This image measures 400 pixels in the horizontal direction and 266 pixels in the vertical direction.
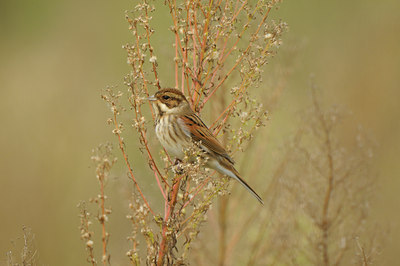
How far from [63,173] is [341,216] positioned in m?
4.28

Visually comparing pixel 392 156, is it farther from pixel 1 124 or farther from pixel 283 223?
pixel 1 124

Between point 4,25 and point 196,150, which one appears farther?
point 4,25

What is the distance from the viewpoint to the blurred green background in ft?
27.5

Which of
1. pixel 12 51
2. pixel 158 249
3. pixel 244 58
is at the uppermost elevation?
pixel 12 51

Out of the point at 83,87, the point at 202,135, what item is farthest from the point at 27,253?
the point at 83,87

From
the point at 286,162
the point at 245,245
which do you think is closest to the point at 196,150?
the point at 286,162

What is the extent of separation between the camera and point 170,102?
4934 millimetres

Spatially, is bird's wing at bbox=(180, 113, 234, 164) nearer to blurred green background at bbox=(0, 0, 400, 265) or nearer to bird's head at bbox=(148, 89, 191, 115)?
bird's head at bbox=(148, 89, 191, 115)

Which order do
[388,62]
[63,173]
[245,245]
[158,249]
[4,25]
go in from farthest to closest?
1. [4,25]
2. [388,62]
3. [63,173]
4. [245,245]
5. [158,249]

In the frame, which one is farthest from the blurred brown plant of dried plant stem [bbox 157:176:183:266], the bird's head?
the bird's head

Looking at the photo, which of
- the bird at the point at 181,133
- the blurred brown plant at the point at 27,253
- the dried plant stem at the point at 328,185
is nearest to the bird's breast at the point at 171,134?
the bird at the point at 181,133

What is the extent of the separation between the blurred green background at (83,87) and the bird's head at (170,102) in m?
2.03

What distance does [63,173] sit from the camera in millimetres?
8656

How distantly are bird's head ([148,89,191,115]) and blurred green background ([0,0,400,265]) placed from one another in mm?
2029
